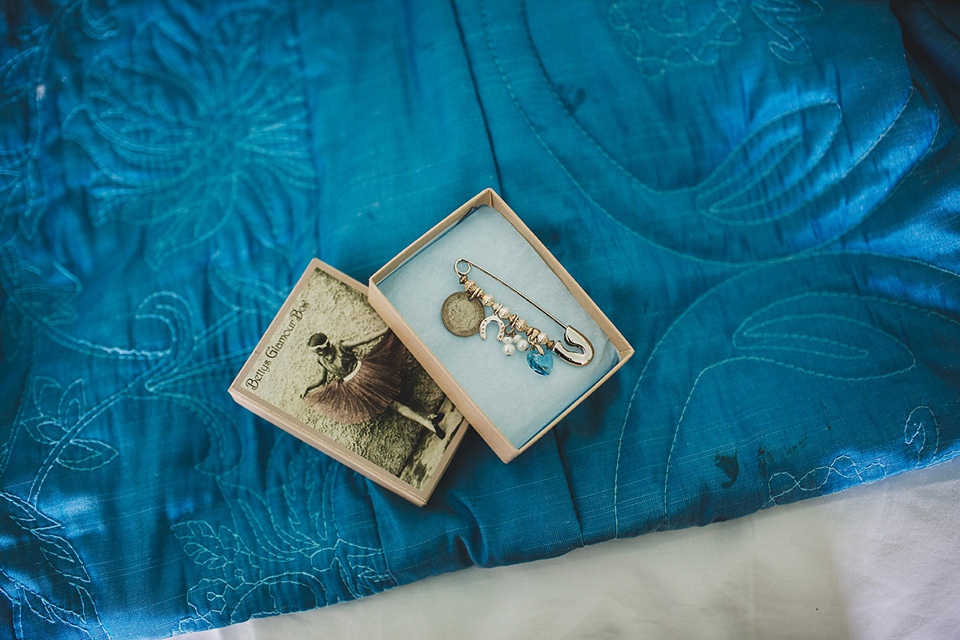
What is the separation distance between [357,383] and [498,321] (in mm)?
167

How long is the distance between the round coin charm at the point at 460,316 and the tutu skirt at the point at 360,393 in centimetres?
8

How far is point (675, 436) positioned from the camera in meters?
0.66

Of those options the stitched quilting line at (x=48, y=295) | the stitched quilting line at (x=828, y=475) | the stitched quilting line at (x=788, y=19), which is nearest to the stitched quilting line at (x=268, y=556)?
the stitched quilting line at (x=48, y=295)

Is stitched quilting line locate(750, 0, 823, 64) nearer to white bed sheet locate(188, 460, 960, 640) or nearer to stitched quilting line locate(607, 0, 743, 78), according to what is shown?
stitched quilting line locate(607, 0, 743, 78)

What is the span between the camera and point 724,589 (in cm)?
68

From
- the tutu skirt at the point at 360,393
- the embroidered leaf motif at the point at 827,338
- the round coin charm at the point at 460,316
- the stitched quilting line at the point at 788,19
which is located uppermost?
the stitched quilting line at the point at 788,19

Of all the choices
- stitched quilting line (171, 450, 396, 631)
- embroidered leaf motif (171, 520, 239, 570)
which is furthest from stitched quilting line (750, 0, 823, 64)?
embroidered leaf motif (171, 520, 239, 570)

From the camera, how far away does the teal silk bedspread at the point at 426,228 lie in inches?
25.1

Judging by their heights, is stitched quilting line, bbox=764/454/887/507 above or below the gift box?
below

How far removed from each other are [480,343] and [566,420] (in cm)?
14

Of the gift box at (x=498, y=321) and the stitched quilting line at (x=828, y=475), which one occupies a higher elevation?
the gift box at (x=498, y=321)

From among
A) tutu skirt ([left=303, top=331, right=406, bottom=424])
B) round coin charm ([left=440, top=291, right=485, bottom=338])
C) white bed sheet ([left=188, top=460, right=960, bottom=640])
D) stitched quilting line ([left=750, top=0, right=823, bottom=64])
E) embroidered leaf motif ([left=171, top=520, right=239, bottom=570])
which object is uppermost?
stitched quilting line ([left=750, top=0, right=823, bottom=64])

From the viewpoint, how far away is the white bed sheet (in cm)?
67

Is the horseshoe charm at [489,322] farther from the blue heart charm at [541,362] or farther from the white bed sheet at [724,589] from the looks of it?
the white bed sheet at [724,589]
